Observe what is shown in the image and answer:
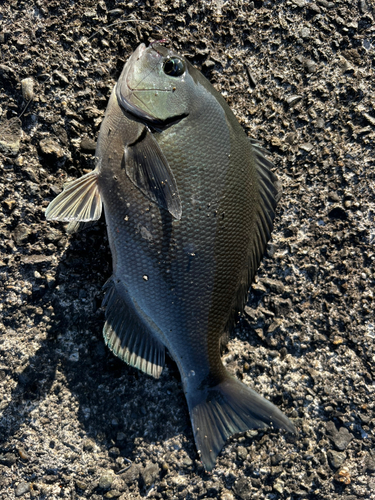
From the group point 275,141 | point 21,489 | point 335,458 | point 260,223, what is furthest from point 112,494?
point 275,141

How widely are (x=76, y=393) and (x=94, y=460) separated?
1.20ft

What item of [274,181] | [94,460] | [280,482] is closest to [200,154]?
[274,181]

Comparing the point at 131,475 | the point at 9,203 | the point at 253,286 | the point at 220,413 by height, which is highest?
the point at 9,203

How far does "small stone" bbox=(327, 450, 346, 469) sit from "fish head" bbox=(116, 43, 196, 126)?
204 cm

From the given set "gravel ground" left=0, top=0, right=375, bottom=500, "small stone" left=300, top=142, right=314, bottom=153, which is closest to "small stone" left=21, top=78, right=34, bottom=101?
"gravel ground" left=0, top=0, right=375, bottom=500

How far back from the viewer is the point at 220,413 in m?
1.95

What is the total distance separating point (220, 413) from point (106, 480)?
2.33ft

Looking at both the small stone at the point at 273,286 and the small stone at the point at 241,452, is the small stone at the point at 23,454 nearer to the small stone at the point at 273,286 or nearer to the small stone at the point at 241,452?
the small stone at the point at 241,452

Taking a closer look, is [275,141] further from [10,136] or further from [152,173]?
[10,136]

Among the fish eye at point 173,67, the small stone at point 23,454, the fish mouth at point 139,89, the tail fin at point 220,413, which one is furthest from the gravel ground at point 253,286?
the fish eye at point 173,67

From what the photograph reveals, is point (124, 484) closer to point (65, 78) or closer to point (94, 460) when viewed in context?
point (94, 460)

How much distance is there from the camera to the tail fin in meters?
1.93

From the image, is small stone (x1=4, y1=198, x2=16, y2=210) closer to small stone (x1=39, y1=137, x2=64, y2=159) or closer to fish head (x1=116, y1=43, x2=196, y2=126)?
small stone (x1=39, y1=137, x2=64, y2=159)

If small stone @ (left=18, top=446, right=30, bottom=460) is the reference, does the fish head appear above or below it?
above
